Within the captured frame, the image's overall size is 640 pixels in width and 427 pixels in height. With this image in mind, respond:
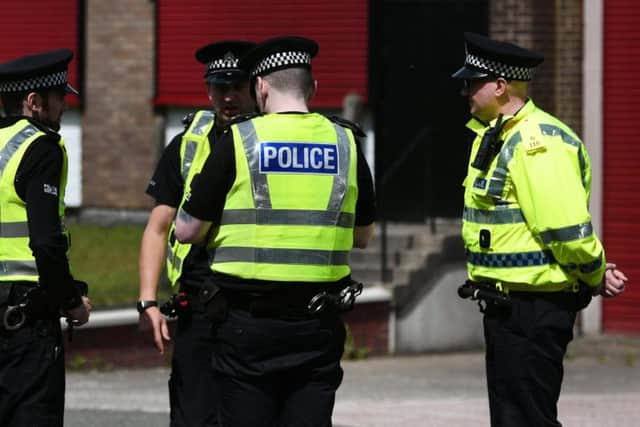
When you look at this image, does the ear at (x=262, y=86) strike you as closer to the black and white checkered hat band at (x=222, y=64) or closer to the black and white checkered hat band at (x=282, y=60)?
the black and white checkered hat band at (x=282, y=60)

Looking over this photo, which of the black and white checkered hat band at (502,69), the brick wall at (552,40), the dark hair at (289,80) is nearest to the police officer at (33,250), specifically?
the dark hair at (289,80)

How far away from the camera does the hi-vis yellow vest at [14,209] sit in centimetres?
610

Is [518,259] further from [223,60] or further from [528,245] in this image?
[223,60]

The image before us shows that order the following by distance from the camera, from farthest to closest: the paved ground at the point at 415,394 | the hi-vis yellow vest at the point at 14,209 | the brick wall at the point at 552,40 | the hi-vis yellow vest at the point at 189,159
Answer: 1. the brick wall at the point at 552,40
2. the paved ground at the point at 415,394
3. the hi-vis yellow vest at the point at 189,159
4. the hi-vis yellow vest at the point at 14,209

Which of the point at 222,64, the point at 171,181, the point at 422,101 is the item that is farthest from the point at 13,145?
the point at 422,101

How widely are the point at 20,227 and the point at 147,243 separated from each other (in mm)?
968

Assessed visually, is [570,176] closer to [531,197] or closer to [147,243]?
[531,197]

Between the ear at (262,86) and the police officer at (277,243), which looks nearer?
the police officer at (277,243)

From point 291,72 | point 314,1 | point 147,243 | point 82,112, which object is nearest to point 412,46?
point 314,1

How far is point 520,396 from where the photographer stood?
6.34m

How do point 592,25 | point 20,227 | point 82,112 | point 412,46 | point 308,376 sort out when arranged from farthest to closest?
1. point 82,112
2. point 412,46
3. point 592,25
4. point 20,227
5. point 308,376

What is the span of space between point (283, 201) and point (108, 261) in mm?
10062

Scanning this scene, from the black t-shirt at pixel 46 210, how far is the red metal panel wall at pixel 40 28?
1288cm

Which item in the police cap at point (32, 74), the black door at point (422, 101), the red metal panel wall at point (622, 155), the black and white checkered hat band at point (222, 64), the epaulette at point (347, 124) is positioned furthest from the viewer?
the black door at point (422, 101)
